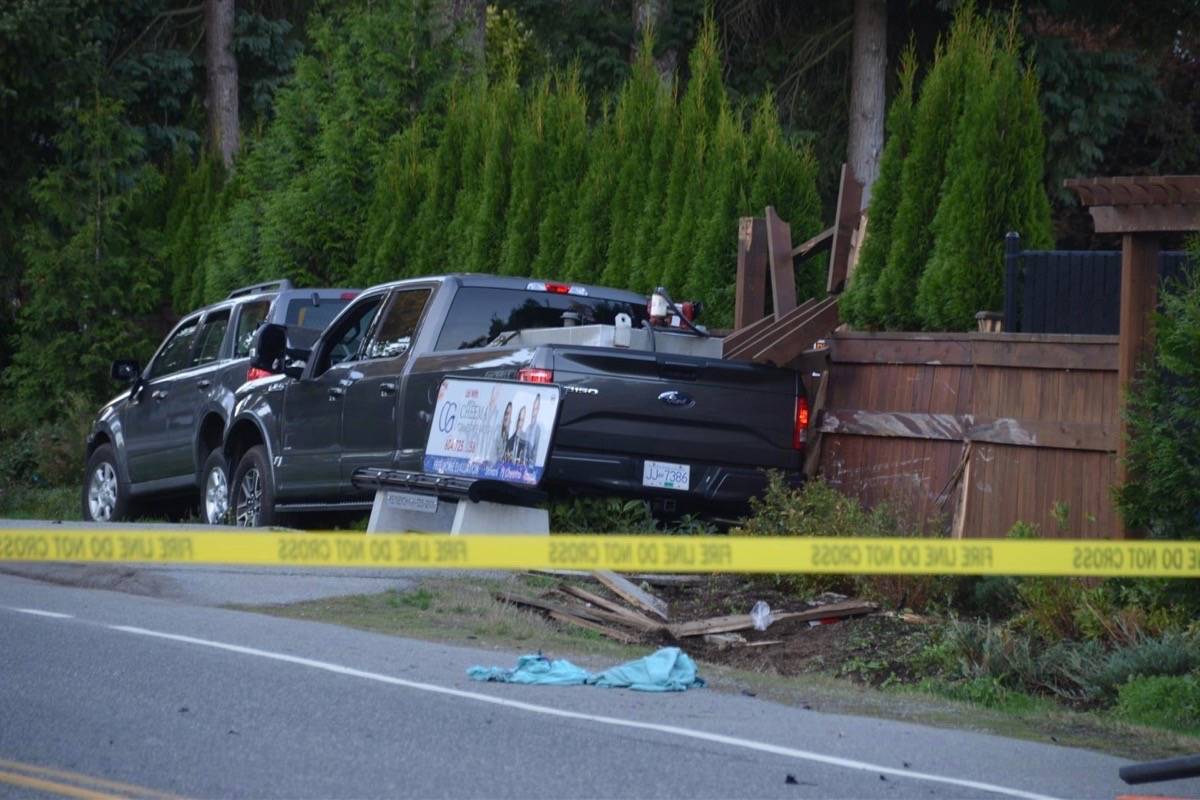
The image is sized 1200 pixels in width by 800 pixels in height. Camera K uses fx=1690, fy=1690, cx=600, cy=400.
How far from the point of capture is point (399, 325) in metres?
12.9

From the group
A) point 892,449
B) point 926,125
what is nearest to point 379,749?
point 892,449

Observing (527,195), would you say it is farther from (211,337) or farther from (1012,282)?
(1012,282)

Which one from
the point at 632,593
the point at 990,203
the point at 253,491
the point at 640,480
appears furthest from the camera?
the point at 253,491


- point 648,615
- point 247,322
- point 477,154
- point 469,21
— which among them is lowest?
point 648,615

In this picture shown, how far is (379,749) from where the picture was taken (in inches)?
259

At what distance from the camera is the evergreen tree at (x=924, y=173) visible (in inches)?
503

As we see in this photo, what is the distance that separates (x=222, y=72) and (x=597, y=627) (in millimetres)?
23254

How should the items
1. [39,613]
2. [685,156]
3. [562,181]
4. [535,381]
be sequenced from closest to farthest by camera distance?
[39,613] → [535,381] → [685,156] → [562,181]

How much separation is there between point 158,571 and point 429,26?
11612mm

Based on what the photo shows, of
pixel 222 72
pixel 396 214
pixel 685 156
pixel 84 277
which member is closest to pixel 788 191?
pixel 685 156

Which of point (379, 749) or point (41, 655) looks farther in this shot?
point (41, 655)

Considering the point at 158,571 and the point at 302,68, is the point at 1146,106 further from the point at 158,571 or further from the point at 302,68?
the point at 158,571

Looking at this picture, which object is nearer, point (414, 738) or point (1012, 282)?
point (414, 738)

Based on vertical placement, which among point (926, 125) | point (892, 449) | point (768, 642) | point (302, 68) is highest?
point (302, 68)
